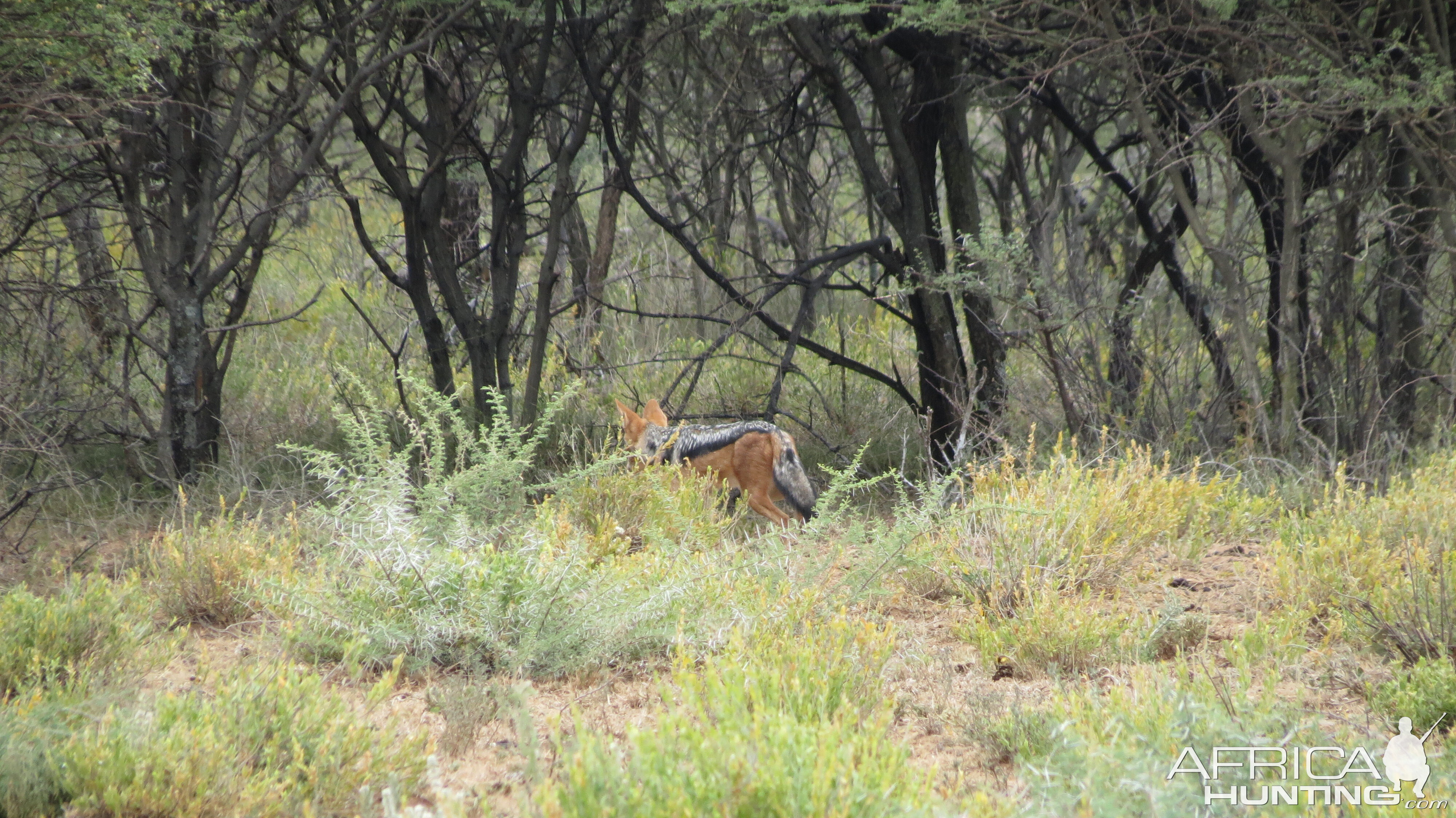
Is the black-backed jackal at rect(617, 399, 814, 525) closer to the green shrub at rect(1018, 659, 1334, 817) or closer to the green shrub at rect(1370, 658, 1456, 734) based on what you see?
the green shrub at rect(1018, 659, 1334, 817)

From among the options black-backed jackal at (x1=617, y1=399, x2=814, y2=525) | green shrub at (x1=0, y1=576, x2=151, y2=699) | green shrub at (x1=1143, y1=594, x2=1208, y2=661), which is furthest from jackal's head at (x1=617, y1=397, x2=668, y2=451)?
green shrub at (x1=1143, y1=594, x2=1208, y2=661)

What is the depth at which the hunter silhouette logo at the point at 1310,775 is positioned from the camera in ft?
9.13

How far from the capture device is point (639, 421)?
23.7ft

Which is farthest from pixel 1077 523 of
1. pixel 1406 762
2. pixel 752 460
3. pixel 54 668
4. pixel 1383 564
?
pixel 54 668

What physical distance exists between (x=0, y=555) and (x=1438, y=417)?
28.5 ft

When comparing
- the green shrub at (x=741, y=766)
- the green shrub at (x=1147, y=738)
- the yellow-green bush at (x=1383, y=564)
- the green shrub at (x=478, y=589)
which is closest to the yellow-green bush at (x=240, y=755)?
the green shrub at (x=478, y=589)

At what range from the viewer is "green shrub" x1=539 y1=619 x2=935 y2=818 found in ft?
8.33

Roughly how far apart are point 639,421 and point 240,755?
4.25 metres

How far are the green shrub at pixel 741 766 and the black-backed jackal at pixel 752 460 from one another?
3.30m

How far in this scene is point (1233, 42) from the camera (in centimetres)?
676

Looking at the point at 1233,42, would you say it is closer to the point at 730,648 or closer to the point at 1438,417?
the point at 1438,417

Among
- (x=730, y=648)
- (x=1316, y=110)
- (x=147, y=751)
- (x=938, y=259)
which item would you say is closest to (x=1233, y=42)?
(x=1316, y=110)

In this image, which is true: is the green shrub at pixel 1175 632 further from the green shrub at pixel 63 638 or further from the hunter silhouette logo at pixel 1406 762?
the green shrub at pixel 63 638

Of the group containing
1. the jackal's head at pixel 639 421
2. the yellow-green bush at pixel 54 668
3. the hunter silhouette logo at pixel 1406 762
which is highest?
the yellow-green bush at pixel 54 668
